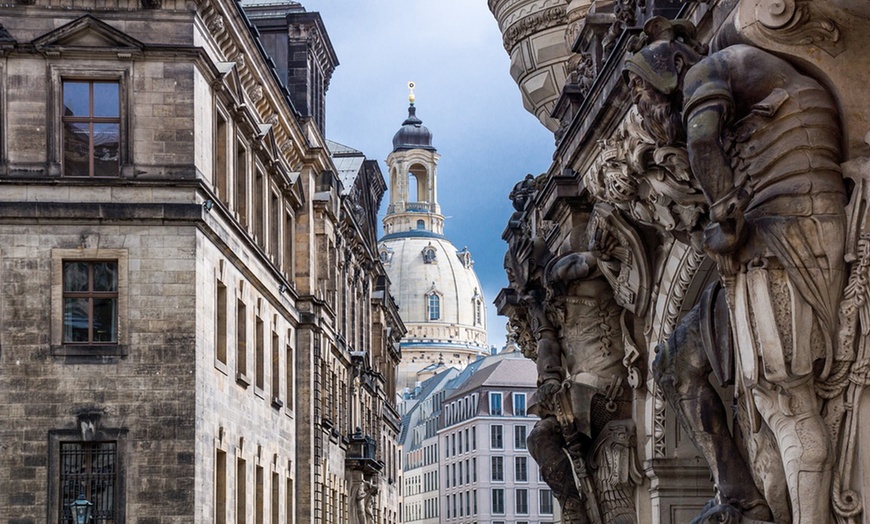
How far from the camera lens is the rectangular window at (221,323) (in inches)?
1604

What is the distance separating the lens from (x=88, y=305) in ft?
120

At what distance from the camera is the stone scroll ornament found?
408 inches

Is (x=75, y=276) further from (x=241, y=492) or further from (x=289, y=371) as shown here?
(x=289, y=371)

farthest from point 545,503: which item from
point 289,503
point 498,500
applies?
point 289,503

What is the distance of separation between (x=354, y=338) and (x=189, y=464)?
38.0m

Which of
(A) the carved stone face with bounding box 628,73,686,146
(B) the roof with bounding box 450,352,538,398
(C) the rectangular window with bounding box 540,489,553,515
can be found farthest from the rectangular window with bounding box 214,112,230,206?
(C) the rectangular window with bounding box 540,489,553,515

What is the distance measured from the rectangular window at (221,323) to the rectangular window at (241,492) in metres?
3.55

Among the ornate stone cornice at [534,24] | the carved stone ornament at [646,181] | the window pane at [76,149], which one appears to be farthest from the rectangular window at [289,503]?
the carved stone ornament at [646,181]

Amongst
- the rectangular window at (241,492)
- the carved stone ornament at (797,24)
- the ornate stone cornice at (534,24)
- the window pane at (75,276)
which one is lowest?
the rectangular window at (241,492)

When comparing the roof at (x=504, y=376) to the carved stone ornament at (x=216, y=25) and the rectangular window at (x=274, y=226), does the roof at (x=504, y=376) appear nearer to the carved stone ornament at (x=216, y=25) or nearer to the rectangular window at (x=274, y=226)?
the rectangular window at (x=274, y=226)

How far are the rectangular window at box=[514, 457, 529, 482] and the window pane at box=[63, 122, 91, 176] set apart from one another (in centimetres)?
11745

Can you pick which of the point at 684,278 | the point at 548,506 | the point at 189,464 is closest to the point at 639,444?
the point at 684,278

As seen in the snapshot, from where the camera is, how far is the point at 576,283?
1755 centimetres

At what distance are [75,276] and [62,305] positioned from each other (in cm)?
74
